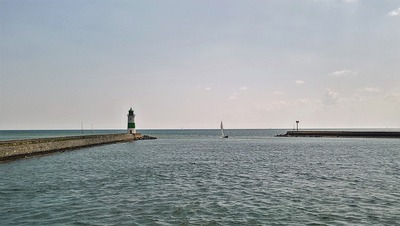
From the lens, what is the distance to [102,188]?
21578 millimetres

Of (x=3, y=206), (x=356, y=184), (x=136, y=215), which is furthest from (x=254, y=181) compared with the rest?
(x=3, y=206)

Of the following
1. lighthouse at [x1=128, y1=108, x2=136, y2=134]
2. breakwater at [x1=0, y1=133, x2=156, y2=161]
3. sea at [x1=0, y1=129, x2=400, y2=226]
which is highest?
lighthouse at [x1=128, y1=108, x2=136, y2=134]

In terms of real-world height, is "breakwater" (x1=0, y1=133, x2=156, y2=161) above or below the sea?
above

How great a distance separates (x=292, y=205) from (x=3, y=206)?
13.7m

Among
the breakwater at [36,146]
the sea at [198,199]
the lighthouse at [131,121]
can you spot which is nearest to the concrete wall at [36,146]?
the breakwater at [36,146]

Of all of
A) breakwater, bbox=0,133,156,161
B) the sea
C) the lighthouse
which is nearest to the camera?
the sea

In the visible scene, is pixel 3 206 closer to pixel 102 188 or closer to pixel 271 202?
pixel 102 188

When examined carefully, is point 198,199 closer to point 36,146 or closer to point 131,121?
point 36,146

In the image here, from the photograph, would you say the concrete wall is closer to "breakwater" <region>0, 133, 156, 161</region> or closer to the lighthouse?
"breakwater" <region>0, 133, 156, 161</region>

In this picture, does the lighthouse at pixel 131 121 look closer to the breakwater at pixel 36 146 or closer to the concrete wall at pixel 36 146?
the breakwater at pixel 36 146

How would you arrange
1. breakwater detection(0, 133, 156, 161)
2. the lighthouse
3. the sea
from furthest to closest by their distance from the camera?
the lighthouse → breakwater detection(0, 133, 156, 161) → the sea

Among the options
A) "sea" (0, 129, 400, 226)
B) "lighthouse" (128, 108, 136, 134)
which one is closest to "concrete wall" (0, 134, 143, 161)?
"sea" (0, 129, 400, 226)

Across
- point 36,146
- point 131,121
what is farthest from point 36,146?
point 131,121

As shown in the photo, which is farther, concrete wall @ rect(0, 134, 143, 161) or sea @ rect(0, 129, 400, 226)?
concrete wall @ rect(0, 134, 143, 161)
